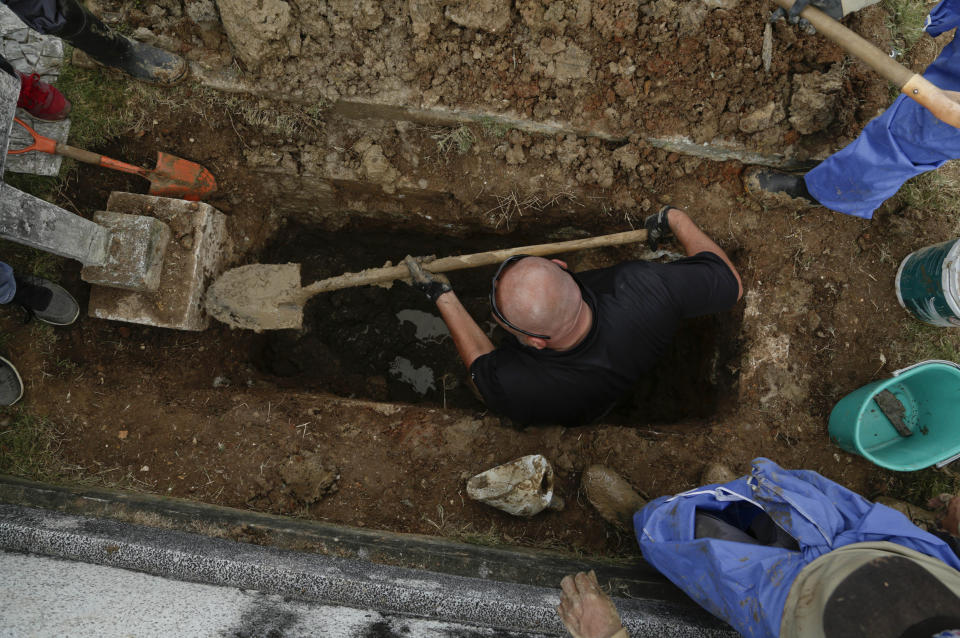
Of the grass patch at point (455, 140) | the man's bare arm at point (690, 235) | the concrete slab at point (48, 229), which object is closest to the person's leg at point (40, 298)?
the concrete slab at point (48, 229)

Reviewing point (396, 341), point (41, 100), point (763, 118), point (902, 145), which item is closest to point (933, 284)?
point (902, 145)

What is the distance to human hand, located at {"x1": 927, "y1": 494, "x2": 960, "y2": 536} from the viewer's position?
7.09ft

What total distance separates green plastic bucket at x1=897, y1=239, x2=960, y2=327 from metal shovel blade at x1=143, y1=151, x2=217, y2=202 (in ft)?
12.9

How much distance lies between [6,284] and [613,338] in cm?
304

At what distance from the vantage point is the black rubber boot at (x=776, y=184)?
2.77 m

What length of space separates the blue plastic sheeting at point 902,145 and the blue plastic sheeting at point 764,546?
4.70 feet

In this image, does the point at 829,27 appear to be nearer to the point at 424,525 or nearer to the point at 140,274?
the point at 424,525

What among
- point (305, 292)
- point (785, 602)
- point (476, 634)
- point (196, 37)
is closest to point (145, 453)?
point (305, 292)

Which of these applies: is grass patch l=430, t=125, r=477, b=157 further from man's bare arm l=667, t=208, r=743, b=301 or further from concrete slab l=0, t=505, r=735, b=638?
concrete slab l=0, t=505, r=735, b=638

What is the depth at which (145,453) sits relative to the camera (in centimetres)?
274

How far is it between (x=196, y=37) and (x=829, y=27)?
128 inches

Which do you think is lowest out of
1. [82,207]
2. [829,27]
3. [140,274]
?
[140,274]

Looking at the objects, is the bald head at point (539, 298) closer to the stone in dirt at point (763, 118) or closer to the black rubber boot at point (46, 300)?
the stone in dirt at point (763, 118)

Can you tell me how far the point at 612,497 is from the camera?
249 centimetres
